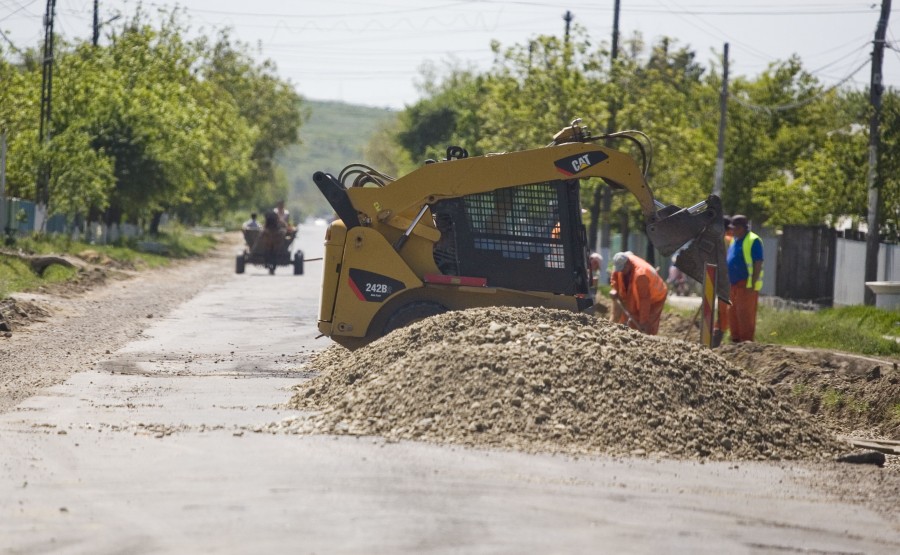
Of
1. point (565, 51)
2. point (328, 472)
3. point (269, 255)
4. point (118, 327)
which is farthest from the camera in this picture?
point (565, 51)

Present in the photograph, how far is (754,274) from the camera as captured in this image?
1692 centimetres

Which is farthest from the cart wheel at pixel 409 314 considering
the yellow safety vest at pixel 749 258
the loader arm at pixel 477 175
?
the yellow safety vest at pixel 749 258

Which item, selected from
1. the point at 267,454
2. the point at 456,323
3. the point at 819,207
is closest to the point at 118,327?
the point at 456,323

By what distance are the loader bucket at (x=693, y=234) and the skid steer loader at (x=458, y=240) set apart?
82cm

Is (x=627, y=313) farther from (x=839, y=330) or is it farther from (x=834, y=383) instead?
(x=839, y=330)

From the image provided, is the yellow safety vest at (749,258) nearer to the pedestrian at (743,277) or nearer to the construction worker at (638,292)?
the pedestrian at (743,277)

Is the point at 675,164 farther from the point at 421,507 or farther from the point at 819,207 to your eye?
the point at 421,507

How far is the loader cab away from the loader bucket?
38.7 inches

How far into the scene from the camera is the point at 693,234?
1509 cm

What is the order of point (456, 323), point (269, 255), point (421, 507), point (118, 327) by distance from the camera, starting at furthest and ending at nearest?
1. point (269, 255)
2. point (118, 327)
3. point (456, 323)
4. point (421, 507)

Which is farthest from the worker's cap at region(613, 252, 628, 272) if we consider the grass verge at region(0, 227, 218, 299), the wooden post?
the grass verge at region(0, 227, 218, 299)

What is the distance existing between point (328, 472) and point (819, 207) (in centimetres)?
2918

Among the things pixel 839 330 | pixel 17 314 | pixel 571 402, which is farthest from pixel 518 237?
pixel 17 314

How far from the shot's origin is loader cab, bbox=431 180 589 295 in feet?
47.6
